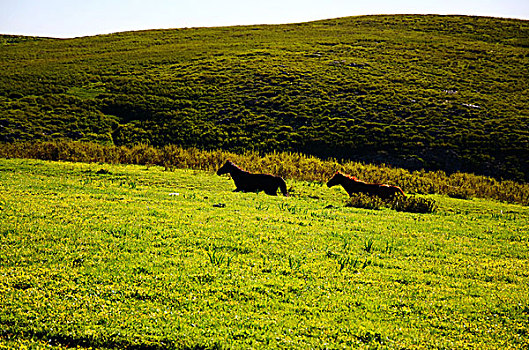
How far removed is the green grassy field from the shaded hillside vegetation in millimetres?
30949

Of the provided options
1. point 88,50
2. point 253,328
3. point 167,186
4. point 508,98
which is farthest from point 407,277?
point 88,50

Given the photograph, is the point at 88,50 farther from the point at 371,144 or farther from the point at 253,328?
the point at 253,328

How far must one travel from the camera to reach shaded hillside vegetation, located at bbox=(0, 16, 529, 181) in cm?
4791

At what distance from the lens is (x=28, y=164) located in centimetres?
2898

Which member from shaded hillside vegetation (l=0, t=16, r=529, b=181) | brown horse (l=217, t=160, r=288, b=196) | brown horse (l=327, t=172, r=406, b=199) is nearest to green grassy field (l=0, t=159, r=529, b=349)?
brown horse (l=327, t=172, r=406, b=199)

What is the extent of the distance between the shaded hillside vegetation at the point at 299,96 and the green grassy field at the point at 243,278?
30.9 metres

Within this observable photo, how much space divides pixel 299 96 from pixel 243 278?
55.2m

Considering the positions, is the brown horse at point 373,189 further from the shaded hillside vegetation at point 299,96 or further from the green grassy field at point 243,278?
the shaded hillside vegetation at point 299,96

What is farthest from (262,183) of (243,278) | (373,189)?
(243,278)

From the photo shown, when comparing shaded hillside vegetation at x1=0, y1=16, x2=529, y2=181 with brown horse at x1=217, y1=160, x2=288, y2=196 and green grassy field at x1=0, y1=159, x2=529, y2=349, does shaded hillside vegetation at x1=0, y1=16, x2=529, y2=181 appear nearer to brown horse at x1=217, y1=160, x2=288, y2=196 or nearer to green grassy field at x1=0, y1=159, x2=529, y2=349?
brown horse at x1=217, y1=160, x2=288, y2=196

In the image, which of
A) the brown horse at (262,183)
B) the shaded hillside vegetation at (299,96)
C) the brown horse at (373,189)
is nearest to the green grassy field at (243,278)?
the brown horse at (373,189)

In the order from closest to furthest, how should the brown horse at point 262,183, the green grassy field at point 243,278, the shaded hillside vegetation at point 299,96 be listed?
the green grassy field at point 243,278 < the brown horse at point 262,183 < the shaded hillside vegetation at point 299,96

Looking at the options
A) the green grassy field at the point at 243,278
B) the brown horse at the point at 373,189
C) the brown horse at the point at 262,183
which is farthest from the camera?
the brown horse at the point at 262,183

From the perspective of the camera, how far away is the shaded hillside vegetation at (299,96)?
47.9 meters
